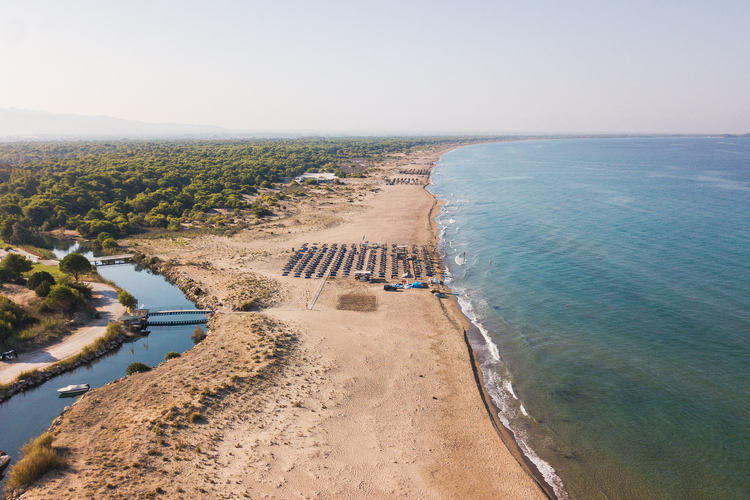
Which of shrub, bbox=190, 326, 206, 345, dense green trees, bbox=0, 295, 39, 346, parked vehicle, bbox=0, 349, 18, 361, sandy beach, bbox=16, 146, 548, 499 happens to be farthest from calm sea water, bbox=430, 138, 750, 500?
dense green trees, bbox=0, 295, 39, 346

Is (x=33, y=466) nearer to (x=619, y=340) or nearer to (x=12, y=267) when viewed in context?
(x=12, y=267)

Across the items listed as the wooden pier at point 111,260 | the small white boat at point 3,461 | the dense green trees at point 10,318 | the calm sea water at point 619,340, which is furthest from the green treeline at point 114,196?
the calm sea water at point 619,340

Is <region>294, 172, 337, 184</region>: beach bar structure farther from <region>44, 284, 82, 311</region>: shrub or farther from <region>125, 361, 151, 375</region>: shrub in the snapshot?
<region>125, 361, 151, 375</region>: shrub

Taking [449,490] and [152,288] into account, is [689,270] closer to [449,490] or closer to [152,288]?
[449,490]

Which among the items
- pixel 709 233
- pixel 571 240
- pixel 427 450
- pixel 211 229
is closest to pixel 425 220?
pixel 571 240

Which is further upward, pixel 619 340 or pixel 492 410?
pixel 619 340

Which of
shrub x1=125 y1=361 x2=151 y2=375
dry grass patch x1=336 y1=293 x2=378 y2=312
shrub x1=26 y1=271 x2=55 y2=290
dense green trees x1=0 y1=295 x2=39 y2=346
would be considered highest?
shrub x1=26 y1=271 x2=55 y2=290

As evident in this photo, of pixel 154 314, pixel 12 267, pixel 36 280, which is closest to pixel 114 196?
pixel 12 267
